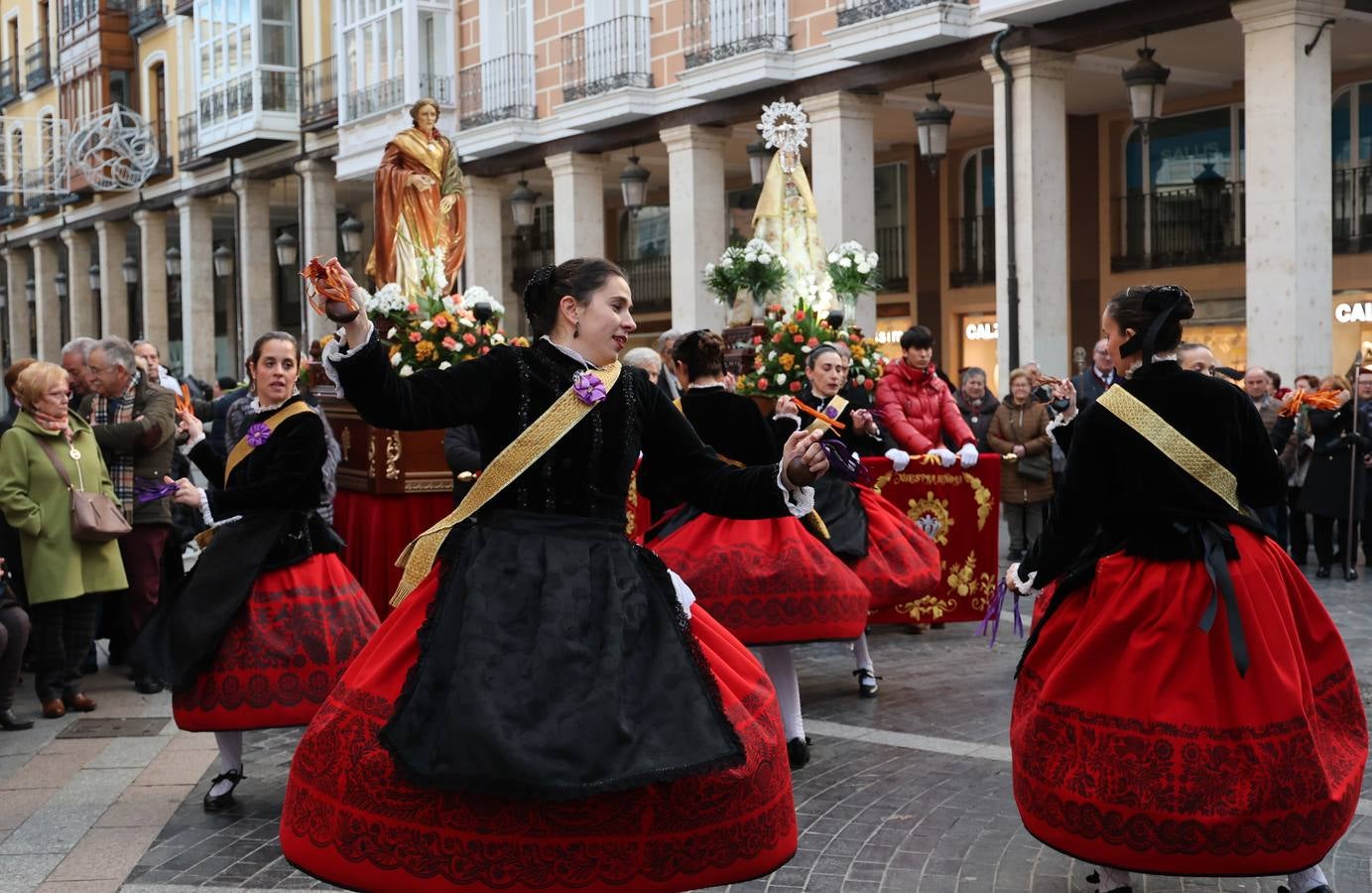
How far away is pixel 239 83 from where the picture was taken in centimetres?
3161

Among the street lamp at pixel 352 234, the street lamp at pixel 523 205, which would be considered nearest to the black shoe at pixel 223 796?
the street lamp at pixel 523 205

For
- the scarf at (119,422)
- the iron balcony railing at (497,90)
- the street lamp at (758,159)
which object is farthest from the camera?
the iron balcony railing at (497,90)

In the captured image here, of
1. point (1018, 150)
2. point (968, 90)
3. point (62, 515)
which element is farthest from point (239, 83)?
point (62, 515)

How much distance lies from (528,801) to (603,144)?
67.4 ft

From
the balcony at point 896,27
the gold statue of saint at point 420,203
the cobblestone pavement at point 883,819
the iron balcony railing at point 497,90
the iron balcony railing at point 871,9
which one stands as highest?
the iron balcony railing at point 497,90

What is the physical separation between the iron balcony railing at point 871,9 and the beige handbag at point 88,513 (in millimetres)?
12225

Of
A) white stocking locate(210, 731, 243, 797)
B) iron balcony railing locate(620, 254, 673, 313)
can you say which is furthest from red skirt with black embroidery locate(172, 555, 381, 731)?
iron balcony railing locate(620, 254, 673, 313)

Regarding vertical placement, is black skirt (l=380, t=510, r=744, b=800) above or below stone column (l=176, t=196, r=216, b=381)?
below

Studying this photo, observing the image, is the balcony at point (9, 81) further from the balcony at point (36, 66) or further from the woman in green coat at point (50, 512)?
the woman in green coat at point (50, 512)

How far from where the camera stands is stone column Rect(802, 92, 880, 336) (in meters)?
19.5

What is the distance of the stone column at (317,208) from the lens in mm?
30078

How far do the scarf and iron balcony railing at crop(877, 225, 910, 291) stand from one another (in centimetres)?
1926

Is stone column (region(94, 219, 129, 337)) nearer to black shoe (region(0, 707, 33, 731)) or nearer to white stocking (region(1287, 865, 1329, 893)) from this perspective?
black shoe (region(0, 707, 33, 731))

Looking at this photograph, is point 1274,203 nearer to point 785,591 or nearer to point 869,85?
point 869,85
